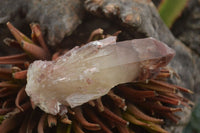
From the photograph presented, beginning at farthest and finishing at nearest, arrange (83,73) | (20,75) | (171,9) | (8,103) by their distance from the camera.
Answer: (171,9) < (8,103) < (20,75) < (83,73)

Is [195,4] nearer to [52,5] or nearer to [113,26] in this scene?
[113,26]

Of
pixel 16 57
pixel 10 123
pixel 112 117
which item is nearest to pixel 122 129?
pixel 112 117

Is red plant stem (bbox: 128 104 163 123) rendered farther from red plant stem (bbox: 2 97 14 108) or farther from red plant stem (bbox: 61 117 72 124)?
red plant stem (bbox: 2 97 14 108)

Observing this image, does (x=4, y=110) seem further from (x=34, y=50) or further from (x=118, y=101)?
(x=118, y=101)

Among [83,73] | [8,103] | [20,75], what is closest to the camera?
[83,73]

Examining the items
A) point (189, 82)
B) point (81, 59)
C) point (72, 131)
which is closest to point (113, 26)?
point (81, 59)
